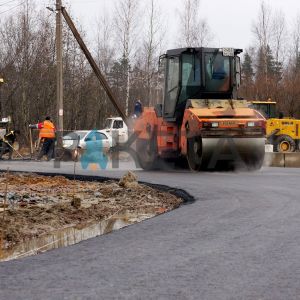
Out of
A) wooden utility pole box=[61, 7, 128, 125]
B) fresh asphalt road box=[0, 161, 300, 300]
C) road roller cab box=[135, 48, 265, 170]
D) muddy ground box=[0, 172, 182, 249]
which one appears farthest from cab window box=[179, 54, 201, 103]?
wooden utility pole box=[61, 7, 128, 125]

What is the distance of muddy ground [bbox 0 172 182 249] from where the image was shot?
864cm

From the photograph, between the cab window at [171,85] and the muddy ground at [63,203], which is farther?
the cab window at [171,85]

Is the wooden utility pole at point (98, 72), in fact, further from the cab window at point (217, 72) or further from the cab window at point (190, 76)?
the cab window at point (217, 72)

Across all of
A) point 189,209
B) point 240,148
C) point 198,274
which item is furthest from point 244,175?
point 198,274

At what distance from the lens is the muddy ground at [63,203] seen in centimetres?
864

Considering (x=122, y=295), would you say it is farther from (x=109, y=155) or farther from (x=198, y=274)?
(x=109, y=155)

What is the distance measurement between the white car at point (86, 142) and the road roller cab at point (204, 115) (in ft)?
30.5

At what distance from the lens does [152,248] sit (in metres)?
6.52

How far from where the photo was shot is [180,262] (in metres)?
5.80

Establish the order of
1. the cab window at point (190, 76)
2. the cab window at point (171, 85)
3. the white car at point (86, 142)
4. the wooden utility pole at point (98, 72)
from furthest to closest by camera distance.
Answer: the white car at point (86, 142) < the wooden utility pole at point (98, 72) < the cab window at point (171, 85) < the cab window at point (190, 76)

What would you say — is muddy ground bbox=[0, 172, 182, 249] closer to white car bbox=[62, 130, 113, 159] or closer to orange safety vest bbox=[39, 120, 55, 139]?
orange safety vest bbox=[39, 120, 55, 139]

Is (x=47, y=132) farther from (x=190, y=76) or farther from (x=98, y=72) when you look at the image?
(x=190, y=76)

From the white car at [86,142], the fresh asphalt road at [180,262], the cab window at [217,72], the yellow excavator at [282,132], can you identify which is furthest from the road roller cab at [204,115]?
the yellow excavator at [282,132]

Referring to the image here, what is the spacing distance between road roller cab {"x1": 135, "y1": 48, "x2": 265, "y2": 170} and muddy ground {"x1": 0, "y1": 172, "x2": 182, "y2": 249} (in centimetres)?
259
